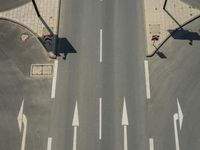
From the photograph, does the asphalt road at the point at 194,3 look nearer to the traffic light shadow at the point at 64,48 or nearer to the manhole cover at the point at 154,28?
the manhole cover at the point at 154,28

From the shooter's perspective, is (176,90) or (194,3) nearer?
(176,90)

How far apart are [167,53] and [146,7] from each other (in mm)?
6353

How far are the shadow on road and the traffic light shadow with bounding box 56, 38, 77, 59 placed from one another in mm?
10984

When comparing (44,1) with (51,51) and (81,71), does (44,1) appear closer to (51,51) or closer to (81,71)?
(51,51)

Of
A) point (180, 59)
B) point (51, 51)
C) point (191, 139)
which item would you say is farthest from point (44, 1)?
point (191, 139)

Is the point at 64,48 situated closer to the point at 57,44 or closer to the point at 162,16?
the point at 57,44

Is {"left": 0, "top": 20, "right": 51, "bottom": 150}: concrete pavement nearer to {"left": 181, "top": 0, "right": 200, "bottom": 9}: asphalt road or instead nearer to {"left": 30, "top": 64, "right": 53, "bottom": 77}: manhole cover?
{"left": 30, "top": 64, "right": 53, "bottom": 77}: manhole cover

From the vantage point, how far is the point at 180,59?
162 ft

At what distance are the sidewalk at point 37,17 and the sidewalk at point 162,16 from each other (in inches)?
406

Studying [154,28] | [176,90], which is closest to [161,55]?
[154,28]

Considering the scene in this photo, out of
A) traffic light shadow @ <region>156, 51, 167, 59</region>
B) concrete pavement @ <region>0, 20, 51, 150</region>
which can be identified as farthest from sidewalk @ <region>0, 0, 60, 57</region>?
traffic light shadow @ <region>156, 51, 167, 59</region>

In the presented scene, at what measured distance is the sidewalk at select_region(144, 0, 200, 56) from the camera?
51.0 m

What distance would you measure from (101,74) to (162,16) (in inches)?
393

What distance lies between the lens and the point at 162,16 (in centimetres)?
5212
